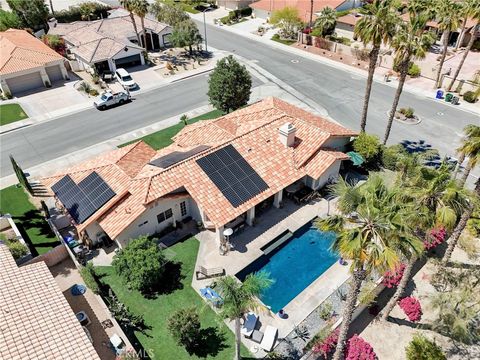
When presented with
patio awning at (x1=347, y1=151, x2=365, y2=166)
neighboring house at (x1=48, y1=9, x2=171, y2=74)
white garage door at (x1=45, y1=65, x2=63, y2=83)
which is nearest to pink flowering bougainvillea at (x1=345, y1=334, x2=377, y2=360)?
patio awning at (x1=347, y1=151, x2=365, y2=166)

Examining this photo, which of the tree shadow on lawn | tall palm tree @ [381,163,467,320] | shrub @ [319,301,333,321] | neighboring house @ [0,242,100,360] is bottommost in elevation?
the tree shadow on lawn

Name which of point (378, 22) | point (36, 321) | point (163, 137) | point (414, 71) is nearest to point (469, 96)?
point (414, 71)

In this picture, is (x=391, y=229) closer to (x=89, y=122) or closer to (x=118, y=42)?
(x=89, y=122)

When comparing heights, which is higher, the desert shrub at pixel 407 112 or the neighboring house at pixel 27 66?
the neighboring house at pixel 27 66

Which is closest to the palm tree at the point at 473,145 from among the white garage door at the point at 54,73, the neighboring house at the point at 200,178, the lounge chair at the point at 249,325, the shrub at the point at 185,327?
the neighboring house at the point at 200,178

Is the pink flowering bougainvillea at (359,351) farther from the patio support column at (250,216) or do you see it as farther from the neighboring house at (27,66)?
the neighboring house at (27,66)

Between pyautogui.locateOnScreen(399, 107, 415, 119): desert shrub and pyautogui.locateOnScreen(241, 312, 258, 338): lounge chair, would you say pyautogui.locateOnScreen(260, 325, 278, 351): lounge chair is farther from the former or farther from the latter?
pyautogui.locateOnScreen(399, 107, 415, 119): desert shrub

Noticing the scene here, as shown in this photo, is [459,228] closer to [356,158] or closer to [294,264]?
[294,264]
